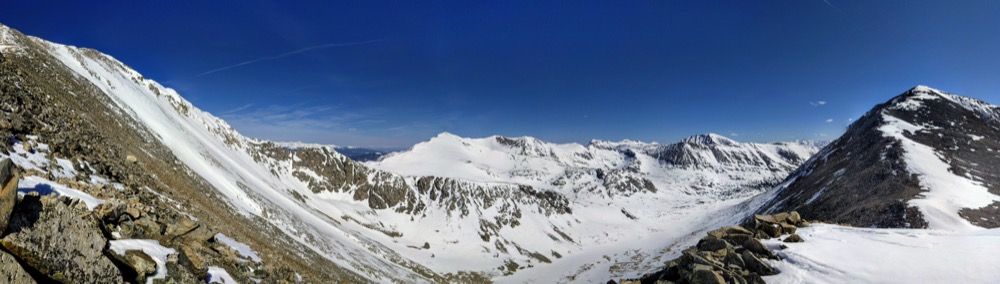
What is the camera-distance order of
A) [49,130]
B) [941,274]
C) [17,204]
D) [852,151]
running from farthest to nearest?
1. [852,151]
2. [49,130]
3. [941,274]
4. [17,204]

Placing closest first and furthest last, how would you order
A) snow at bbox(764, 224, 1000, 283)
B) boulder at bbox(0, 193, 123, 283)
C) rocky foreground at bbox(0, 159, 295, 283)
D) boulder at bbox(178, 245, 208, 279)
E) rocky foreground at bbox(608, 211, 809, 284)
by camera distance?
rocky foreground at bbox(0, 159, 295, 283) → boulder at bbox(0, 193, 123, 283) → boulder at bbox(178, 245, 208, 279) → snow at bbox(764, 224, 1000, 283) → rocky foreground at bbox(608, 211, 809, 284)

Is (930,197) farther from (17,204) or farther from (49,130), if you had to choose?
(49,130)

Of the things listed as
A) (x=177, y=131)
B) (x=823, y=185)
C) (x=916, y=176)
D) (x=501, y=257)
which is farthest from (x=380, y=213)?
(x=916, y=176)

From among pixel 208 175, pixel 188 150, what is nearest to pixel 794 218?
pixel 208 175

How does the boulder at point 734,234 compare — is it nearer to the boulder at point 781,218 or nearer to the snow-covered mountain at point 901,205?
the snow-covered mountain at point 901,205

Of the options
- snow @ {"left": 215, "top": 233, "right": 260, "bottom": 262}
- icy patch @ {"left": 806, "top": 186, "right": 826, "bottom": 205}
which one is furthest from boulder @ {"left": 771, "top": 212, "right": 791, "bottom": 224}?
icy patch @ {"left": 806, "top": 186, "right": 826, "bottom": 205}

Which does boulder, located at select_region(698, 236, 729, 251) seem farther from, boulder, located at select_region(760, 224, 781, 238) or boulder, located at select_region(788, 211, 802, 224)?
boulder, located at select_region(788, 211, 802, 224)
